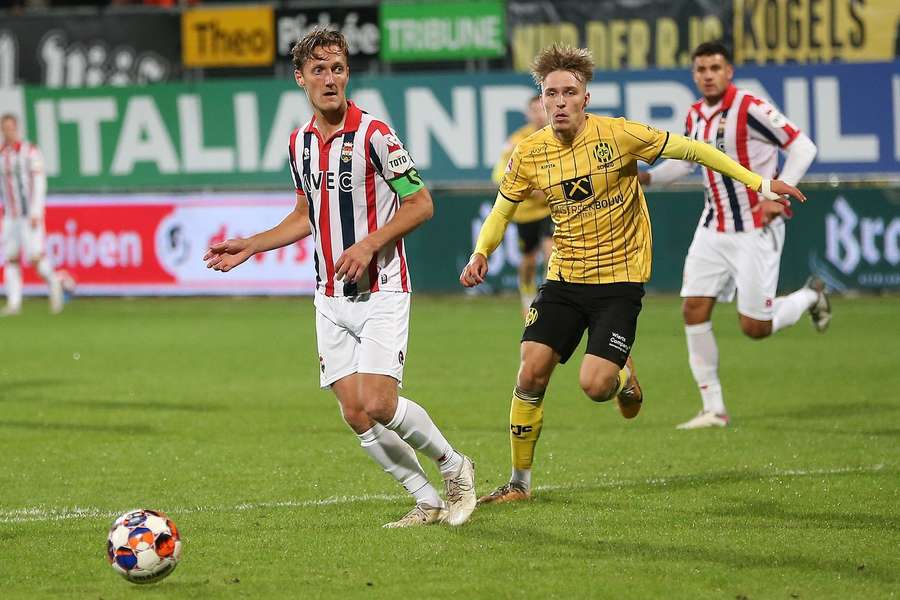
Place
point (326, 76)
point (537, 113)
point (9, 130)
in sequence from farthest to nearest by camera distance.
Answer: point (9, 130)
point (537, 113)
point (326, 76)

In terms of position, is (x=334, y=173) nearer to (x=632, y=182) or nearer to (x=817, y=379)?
(x=632, y=182)

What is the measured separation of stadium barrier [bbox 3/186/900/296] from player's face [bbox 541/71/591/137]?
11.5m

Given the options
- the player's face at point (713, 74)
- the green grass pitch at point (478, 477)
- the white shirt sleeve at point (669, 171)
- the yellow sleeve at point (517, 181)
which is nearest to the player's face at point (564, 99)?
the yellow sleeve at point (517, 181)

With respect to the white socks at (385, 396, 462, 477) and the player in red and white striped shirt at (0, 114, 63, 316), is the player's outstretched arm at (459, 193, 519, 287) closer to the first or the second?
the white socks at (385, 396, 462, 477)

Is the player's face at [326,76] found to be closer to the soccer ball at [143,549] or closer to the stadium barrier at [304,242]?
the soccer ball at [143,549]

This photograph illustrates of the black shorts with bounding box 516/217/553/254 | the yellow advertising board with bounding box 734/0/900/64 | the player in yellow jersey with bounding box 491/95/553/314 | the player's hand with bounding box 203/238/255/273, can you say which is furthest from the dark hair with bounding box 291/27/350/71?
the yellow advertising board with bounding box 734/0/900/64

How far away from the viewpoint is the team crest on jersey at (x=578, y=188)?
7.11 metres

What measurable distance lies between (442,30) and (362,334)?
13.2m

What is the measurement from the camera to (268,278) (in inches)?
771

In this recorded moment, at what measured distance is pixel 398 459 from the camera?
6.50 m

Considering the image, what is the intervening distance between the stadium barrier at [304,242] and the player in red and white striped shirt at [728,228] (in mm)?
8453

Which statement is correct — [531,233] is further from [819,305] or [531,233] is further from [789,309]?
[789,309]

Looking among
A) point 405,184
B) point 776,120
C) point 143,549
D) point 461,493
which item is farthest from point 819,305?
point 143,549

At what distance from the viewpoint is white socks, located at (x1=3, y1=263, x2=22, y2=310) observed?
18.7 metres
